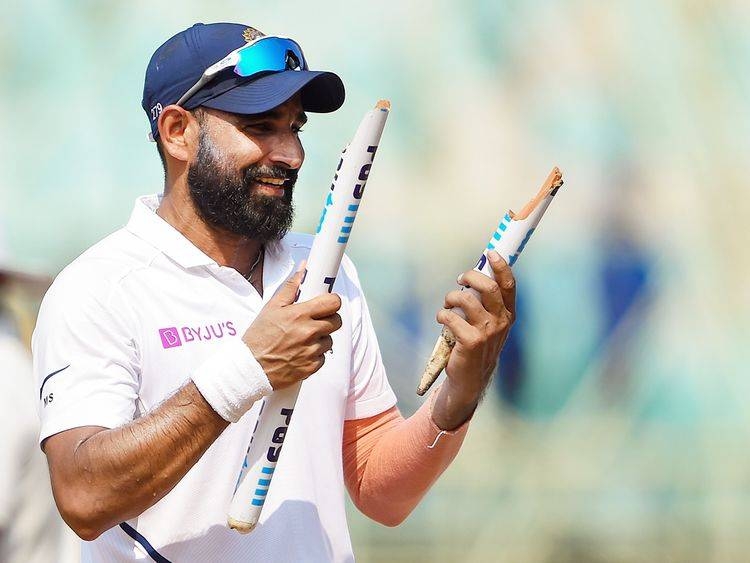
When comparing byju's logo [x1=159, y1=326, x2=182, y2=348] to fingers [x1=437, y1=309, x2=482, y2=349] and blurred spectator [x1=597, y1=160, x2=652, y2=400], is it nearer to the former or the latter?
fingers [x1=437, y1=309, x2=482, y2=349]

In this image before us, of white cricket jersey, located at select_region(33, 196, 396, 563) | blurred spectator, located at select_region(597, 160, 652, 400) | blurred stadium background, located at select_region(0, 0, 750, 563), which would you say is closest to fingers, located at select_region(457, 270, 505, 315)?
white cricket jersey, located at select_region(33, 196, 396, 563)

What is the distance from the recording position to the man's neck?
2.73 m

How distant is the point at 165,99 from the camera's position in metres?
2.80

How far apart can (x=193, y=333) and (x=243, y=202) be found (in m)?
0.32

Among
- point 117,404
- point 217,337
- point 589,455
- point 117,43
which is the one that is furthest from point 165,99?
point 589,455

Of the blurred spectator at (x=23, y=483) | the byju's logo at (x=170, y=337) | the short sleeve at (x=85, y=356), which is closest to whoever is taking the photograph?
the short sleeve at (x=85, y=356)

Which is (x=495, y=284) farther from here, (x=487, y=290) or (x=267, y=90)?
(x=267, y=90)

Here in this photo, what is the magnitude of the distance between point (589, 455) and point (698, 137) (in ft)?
4.02

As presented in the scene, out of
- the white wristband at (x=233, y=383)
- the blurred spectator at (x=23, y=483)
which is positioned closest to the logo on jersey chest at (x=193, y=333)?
the white wristband at (x=233, y=383)

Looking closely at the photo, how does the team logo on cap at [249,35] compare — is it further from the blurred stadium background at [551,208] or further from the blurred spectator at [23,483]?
the blurred stadium background at [551,208]

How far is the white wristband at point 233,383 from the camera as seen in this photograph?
219 cm

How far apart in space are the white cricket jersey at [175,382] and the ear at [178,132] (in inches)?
6.7

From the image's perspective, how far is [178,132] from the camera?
9.24ft

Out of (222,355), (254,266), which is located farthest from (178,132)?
(222,355)
